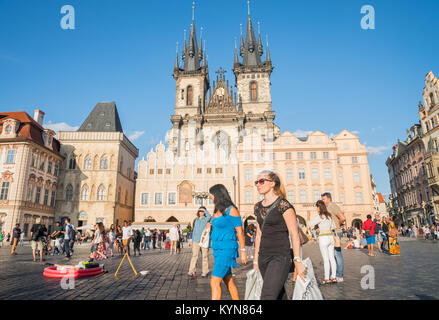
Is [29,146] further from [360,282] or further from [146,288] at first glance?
[360,282]

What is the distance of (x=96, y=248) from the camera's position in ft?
41.4

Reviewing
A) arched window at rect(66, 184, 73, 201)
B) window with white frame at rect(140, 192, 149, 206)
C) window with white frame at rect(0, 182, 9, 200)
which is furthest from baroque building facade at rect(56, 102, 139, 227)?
window with white frame at rect(0, 182, 9, 200)

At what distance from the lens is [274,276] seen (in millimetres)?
2873

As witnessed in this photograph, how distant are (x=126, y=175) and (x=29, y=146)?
13653 millimetres

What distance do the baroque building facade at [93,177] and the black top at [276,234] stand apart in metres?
35.5

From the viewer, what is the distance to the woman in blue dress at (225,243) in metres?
3.38

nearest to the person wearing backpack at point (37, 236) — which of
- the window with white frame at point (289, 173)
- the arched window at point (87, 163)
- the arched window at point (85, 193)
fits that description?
the arched window at point (85, 193)

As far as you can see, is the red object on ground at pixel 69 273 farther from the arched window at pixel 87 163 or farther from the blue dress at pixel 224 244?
the arched window at pixel 87 163

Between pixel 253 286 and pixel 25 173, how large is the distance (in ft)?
107

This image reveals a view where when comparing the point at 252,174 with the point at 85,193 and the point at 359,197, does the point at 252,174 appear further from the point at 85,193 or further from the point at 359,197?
the point at 85,193

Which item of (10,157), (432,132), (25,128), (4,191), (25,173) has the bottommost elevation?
(4,191)

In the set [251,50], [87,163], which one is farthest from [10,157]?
[251,50]

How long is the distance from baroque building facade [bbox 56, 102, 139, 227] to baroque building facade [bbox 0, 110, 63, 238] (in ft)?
7.27

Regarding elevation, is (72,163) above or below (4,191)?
above
